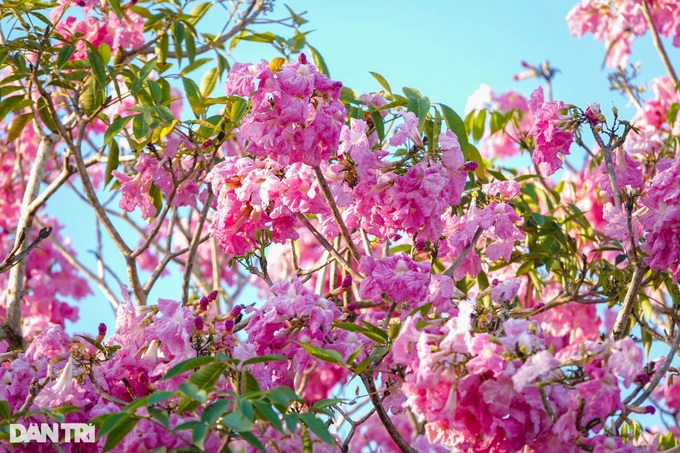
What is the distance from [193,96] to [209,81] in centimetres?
74

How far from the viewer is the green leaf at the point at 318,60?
3.41 metres

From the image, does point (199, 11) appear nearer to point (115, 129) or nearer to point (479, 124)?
point (479, 124)

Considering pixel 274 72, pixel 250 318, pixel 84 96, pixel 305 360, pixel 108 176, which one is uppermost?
pixel 84 96

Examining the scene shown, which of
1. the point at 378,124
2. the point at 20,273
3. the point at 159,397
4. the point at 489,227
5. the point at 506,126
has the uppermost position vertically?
the point at 506,126

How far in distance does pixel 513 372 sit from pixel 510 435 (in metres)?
0.16

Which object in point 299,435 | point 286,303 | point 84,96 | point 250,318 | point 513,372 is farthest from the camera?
point 84,96

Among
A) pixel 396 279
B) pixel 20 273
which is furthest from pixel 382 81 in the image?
pixel 20 273

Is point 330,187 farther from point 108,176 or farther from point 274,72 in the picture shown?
point 108,176

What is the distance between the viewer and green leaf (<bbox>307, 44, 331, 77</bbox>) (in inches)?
134

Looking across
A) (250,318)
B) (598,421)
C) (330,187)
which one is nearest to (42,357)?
(250,318)

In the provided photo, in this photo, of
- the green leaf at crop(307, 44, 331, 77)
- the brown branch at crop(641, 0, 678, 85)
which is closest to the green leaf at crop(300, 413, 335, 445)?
the green leaf at crop(307, 44, 331, 77)

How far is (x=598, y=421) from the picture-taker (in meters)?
1.85

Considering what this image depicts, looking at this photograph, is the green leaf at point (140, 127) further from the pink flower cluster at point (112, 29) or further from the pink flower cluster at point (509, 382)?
the pink flower cluster at point (112, 29)

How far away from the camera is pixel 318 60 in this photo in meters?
3.45
